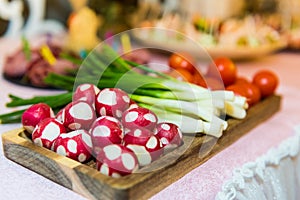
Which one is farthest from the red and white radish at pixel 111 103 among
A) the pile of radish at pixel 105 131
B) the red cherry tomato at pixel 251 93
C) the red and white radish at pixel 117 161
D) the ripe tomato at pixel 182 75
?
the red cherry tomato at pixel 251 93

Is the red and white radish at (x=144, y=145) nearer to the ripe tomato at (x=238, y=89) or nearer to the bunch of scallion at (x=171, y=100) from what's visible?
the bunch of scallion at (x=171, y=100)

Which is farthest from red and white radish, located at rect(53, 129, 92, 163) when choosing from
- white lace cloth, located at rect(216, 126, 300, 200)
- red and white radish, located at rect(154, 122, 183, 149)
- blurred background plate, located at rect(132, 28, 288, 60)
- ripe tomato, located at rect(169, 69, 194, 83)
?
blurred background plate, located at rect(132, 28, 288, 60)

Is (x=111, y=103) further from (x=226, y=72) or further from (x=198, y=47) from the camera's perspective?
(x=198, y=47)

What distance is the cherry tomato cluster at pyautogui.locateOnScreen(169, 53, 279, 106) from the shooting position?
3.09 feet

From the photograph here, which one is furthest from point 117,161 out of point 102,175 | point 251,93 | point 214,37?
point 214,37

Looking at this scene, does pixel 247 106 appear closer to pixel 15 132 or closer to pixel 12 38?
pixel 15 132

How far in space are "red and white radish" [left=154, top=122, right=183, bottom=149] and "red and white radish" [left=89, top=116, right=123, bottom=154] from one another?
0.07 metres

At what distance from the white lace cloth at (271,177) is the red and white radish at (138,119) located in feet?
0.51

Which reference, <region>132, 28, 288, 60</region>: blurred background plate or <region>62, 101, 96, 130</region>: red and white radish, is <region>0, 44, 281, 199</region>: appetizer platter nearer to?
<region>62, 101, 96, 130</region>: red and white radish

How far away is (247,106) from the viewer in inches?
35.2

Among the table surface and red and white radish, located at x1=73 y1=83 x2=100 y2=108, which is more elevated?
red and white radish, located at x1=73 y1=83 x2=100 y2=108

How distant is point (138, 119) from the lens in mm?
685

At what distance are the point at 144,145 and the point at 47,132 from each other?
16 centimetres

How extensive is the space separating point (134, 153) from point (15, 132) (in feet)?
0.77
